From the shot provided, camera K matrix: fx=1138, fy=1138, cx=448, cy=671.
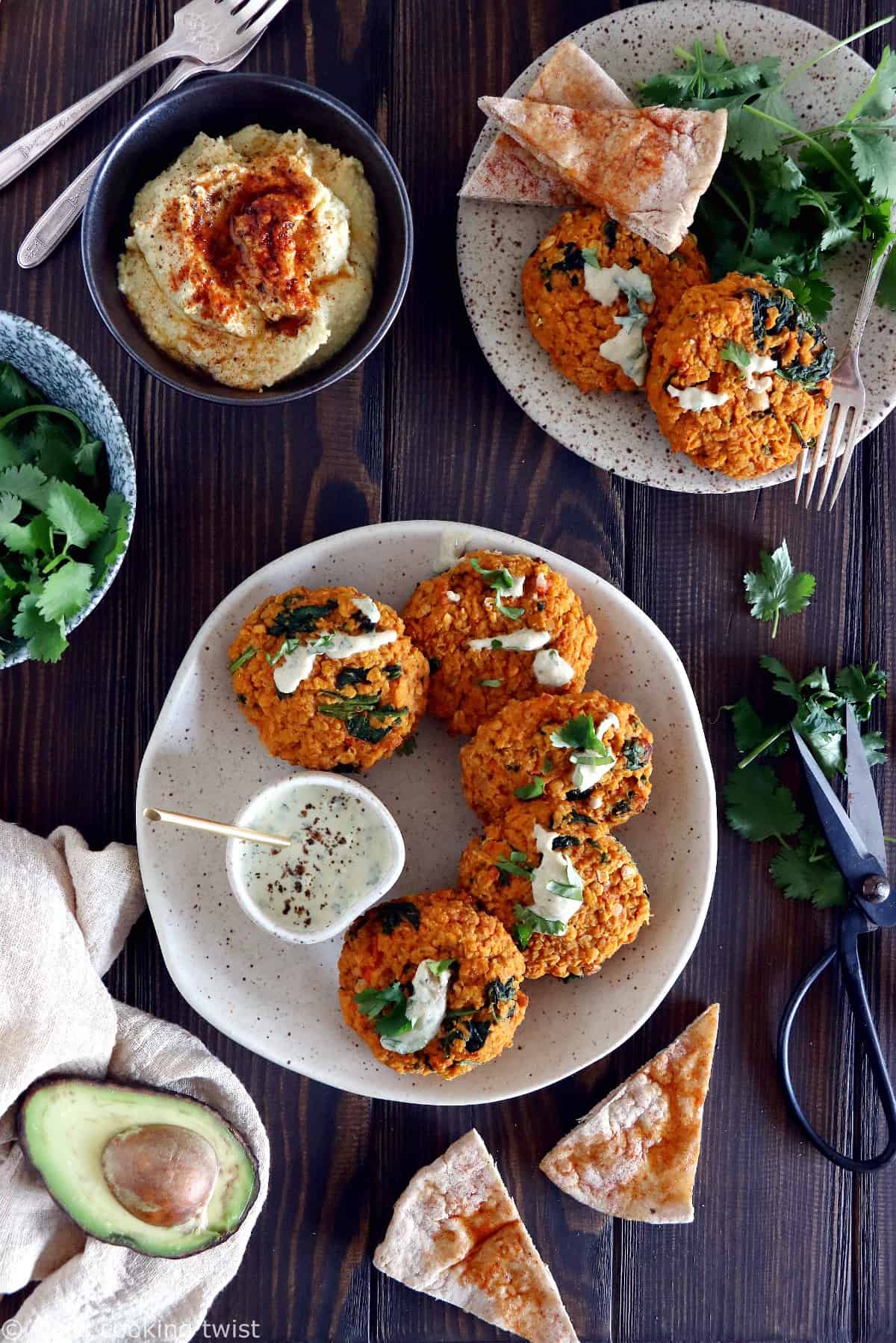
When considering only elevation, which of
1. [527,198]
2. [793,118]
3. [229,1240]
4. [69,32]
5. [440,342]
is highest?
[69,32]

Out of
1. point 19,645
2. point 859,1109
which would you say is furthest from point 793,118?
point 859,1109

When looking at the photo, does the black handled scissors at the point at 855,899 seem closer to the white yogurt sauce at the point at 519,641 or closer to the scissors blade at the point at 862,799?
the scissors blade at the point at 862,799

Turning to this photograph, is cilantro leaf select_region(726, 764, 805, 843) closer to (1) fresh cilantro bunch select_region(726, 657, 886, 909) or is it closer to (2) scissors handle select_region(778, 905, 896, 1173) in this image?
(1) fresh cilantro bunch select_region(726, 657, 886, 909)

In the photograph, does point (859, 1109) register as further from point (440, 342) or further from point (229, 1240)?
point (440, 342)

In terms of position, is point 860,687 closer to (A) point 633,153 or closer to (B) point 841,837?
(B) point 841,837

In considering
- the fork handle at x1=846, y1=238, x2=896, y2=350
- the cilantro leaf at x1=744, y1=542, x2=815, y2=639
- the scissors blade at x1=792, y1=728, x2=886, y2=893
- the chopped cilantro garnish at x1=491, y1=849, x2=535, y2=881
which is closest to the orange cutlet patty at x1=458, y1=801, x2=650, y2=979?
the chopped cilantro garnish at x1=491, y1=849, x2=535, y2=881

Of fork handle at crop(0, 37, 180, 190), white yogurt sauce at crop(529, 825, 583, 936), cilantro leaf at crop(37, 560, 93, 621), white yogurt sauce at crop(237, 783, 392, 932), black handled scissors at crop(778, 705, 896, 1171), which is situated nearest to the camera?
cilantro leaf at crop(37, 560, 93, 621)

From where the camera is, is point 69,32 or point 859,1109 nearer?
point 69,32
